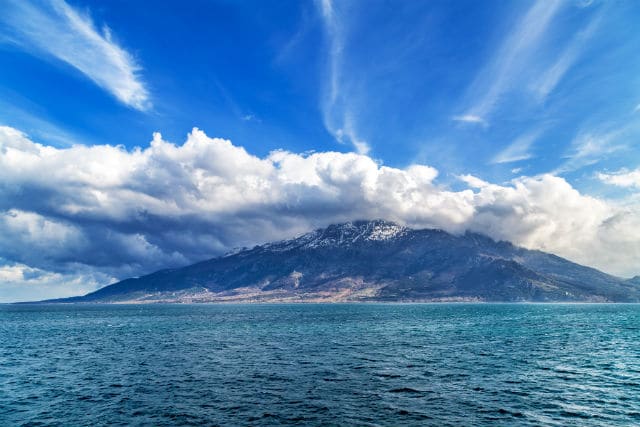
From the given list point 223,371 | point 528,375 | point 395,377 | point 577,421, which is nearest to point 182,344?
point 223,371

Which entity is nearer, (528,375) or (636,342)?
(528,375)

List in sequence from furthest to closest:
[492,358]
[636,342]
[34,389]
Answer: [636,342]
[492,358]
[34,389]

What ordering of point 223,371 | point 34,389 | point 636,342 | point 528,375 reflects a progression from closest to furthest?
point 34,389 → point 528,375 → point 223,371 → point 636,342

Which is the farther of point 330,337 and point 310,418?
point 330,337

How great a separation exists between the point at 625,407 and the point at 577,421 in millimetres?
11408

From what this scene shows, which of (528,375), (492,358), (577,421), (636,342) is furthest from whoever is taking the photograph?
(636,342)

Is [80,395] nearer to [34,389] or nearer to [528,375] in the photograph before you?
[34,389]

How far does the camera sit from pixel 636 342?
116 metres

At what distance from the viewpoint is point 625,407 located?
5234 centimetres

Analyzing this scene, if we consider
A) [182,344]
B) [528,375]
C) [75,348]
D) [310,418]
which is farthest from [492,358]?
[75,348]

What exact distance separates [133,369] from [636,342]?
449ft

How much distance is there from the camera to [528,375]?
71125mm

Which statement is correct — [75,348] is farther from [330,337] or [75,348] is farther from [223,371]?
[330,337]

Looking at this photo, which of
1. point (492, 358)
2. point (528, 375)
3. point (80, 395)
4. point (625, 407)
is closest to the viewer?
point (625, 407)
